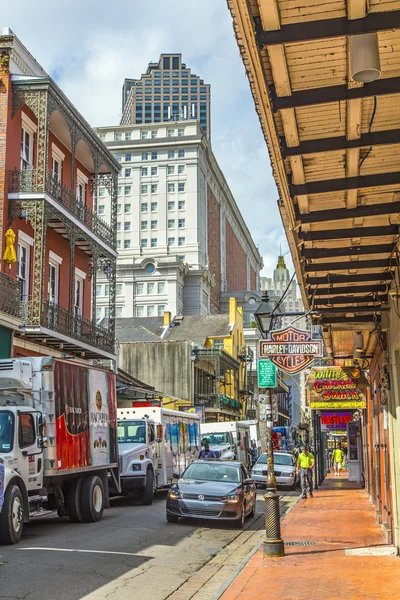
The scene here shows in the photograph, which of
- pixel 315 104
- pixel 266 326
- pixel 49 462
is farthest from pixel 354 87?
pixel 49 462

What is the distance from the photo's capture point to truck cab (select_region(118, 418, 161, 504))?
65.5 feet

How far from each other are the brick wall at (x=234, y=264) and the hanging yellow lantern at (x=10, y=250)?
351 feet

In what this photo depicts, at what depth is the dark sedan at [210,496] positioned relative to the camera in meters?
15.2

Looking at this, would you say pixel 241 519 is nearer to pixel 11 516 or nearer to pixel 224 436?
pixel 11 516

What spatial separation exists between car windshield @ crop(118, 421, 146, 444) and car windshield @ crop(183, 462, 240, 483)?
15.5 ft

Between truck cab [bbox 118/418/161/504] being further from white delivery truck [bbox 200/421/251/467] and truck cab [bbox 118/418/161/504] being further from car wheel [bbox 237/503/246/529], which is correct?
white delivery truck [bbox 200/421/251/467]

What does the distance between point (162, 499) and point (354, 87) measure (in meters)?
19.5

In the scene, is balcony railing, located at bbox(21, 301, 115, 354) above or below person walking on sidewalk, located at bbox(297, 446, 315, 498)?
above

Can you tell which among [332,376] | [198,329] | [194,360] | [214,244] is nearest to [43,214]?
[332,376]

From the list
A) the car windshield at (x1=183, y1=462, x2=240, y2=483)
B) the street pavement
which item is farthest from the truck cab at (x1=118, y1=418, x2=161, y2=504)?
the car windshield at (x1=183, y1=462, x2=240, y2=483)

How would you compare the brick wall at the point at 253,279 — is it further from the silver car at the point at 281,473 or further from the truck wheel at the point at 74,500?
the truck wheel at the point at 74,500

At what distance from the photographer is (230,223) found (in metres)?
138

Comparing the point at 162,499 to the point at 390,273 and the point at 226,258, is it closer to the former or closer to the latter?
the point at 390,273

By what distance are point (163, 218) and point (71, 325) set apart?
84.8m
